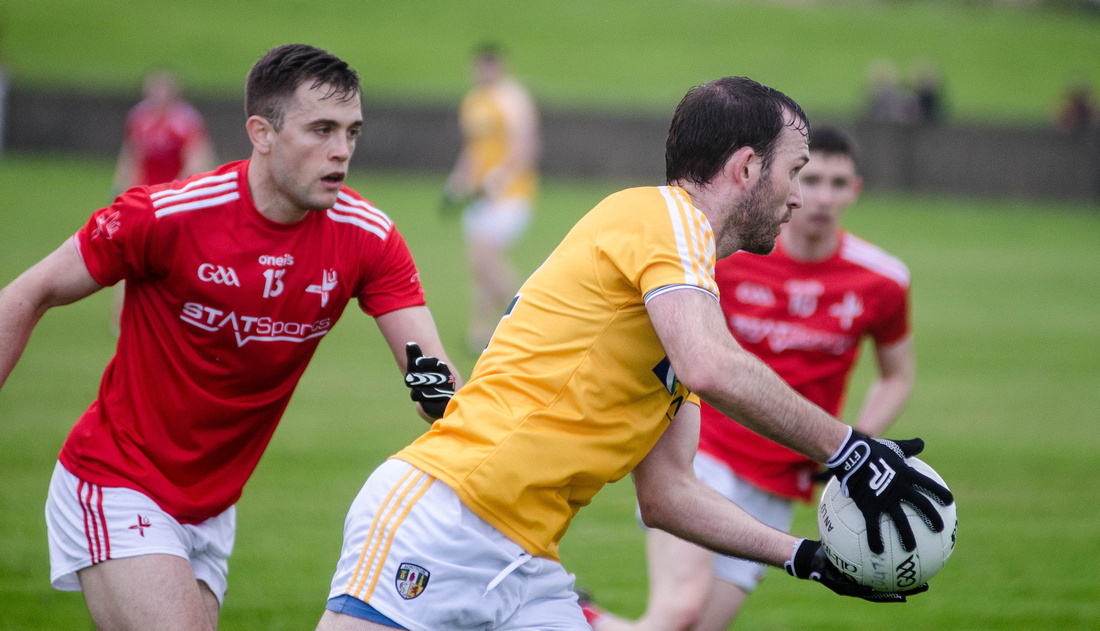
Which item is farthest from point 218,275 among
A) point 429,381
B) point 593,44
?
point 593,44

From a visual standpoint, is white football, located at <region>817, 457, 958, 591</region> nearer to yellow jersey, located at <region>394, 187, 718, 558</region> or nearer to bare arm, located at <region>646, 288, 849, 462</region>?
bare arm, located at <region>646, 288, 849, 462</region>

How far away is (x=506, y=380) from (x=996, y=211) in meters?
27.0

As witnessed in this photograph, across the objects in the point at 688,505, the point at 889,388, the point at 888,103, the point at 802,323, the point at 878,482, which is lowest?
the point at 888,103

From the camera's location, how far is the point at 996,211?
1081 inches

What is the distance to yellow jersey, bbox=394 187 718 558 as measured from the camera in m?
2.92

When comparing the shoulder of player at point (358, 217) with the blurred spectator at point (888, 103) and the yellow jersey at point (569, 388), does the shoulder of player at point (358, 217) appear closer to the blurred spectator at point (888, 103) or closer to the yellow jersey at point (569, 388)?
the yellow jersey at point (569, 388)

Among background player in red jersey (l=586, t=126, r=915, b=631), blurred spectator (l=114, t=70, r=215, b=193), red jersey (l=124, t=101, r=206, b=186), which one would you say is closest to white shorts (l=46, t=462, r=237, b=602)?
background player in red jersey (l=586, t=126, r=915, b=631)

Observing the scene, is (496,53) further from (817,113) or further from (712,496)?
(817,113)

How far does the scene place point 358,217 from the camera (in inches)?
154

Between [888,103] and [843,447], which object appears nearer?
[843,447]

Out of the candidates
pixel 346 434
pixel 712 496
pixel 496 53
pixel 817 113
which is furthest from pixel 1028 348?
pixel 817 113

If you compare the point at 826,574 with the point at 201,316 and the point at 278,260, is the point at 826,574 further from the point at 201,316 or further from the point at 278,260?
the point at 201,316

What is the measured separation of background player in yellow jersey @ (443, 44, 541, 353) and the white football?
864cm

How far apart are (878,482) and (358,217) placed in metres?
2.01
